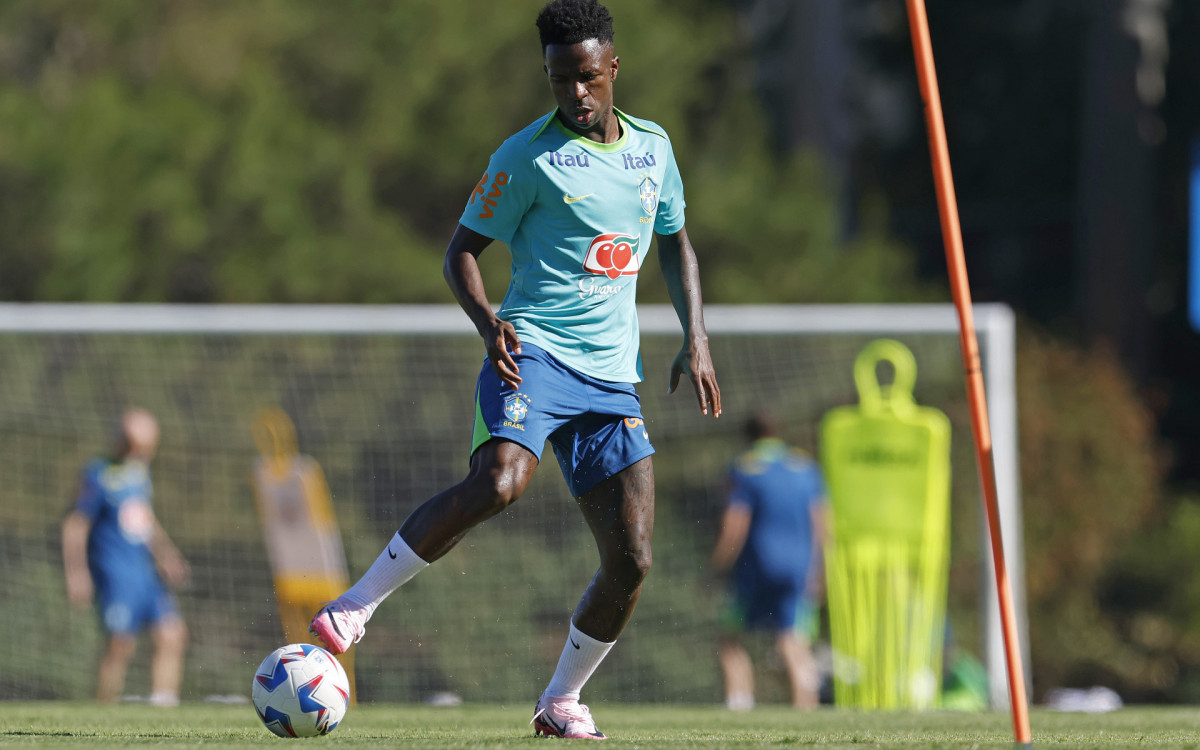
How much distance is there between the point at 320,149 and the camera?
48.1 ft

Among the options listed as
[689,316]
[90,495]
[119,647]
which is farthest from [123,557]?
[689,316]

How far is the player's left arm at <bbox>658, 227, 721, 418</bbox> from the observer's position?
532 centimetres

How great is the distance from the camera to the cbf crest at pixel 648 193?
5.15 meters

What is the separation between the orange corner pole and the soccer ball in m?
2.14

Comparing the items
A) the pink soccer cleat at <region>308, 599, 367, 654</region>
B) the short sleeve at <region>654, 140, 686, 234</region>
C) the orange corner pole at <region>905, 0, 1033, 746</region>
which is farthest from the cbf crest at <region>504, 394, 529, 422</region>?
the orange corner pole at <region>905, 0, 1033, 746</region>

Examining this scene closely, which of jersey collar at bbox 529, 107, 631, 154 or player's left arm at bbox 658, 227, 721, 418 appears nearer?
jersey collar at bbox 529, 107, 631, 154

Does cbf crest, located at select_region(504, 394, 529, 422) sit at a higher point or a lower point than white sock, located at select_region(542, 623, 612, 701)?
higher

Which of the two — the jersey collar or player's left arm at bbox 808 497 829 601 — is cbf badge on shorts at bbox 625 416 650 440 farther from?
player's left arm at bbox 808 497 829 601

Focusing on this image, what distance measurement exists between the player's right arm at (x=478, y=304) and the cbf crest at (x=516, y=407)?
0.15 feet

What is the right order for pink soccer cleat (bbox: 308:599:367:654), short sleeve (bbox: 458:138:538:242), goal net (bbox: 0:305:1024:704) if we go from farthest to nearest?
goal net (bbox: 0:305:1024:704) < short sleeve (bbox: 458:138:538:242) < pink soccer cleat (bbox: 308:599:367:654)

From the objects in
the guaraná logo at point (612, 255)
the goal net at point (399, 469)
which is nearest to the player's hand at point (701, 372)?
the guaraná logo at point (612, 255)

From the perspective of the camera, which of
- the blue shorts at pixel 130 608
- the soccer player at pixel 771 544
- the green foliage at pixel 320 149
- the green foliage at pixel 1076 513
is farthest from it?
the green foliage at pixel 320 149

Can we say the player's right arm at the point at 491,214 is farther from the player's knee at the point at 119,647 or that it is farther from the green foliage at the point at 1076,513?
the green foliage at the point at 1076,513

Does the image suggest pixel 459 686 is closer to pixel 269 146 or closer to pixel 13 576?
pixel 13 576
